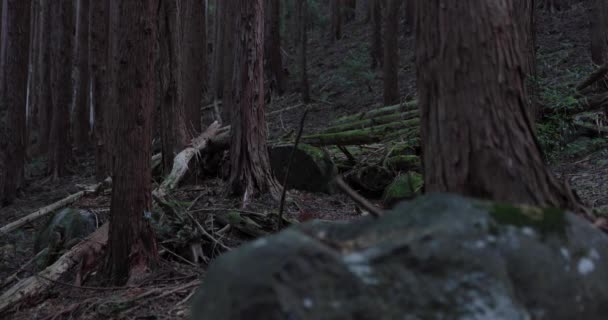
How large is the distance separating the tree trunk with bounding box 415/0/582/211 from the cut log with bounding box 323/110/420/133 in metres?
7.09

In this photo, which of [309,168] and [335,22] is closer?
[309,168]

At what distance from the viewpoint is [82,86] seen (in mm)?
16969

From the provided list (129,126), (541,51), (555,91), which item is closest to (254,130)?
(129,126)

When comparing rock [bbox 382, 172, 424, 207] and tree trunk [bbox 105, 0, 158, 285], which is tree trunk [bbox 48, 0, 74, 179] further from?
tree trunk [bbox 105, 0, 158, 285]

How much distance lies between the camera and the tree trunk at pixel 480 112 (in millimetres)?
2756

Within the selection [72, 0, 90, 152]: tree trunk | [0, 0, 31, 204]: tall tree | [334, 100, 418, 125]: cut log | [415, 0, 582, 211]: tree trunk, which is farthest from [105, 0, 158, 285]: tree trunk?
[72, 0, 90, 152]: tree trunk

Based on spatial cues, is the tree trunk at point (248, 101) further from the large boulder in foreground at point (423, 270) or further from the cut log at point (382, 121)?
the large boulder in foreground at point (423, 270)

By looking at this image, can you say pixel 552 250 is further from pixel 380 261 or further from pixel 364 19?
pixel 364 19

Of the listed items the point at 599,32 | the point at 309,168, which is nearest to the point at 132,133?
the point at 309,168

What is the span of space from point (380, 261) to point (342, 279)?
0.16 m

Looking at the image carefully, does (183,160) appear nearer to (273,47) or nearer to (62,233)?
(62,233)

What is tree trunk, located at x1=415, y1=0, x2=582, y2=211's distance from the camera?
9.04 feet

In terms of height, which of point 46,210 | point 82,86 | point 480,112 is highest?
point 82,86

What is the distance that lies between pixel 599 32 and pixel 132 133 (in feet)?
32.8
